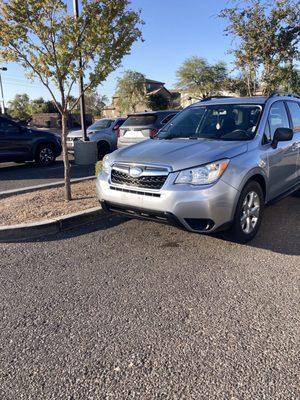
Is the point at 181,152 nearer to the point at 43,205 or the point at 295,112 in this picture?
the point at 295,112

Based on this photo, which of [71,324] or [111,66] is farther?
[111,66]

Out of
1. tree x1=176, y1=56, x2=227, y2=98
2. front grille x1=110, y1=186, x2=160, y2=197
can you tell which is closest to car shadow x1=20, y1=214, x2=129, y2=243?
front grille x1=110, y1=186, x2=160, y2=197

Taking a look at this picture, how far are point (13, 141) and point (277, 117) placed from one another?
27.3 feet

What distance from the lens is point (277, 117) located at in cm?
532

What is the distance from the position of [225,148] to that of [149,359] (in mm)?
2579

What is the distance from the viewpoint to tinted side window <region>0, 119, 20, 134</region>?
36.5ft

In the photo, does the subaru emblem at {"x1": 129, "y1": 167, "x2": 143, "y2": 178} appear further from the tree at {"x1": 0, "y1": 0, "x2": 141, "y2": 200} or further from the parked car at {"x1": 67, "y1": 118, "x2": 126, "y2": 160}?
the parked car at {"x1": 67, "y1": 118, "x2": 126, "y2": 160}

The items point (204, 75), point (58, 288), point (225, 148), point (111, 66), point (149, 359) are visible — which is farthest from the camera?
point (204, 75)

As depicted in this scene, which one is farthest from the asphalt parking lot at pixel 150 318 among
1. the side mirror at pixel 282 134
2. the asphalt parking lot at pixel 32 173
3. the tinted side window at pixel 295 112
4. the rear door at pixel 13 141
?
the rear door at pixel 13 141

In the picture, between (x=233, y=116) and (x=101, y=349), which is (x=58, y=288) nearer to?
(x=101, y=349)

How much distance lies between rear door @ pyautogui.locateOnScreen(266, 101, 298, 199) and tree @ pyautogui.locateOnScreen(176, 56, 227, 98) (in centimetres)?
5082

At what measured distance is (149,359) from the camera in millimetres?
2566

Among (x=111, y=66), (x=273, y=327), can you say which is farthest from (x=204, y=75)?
(x=273, y=327)

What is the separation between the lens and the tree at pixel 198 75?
5634 cm
